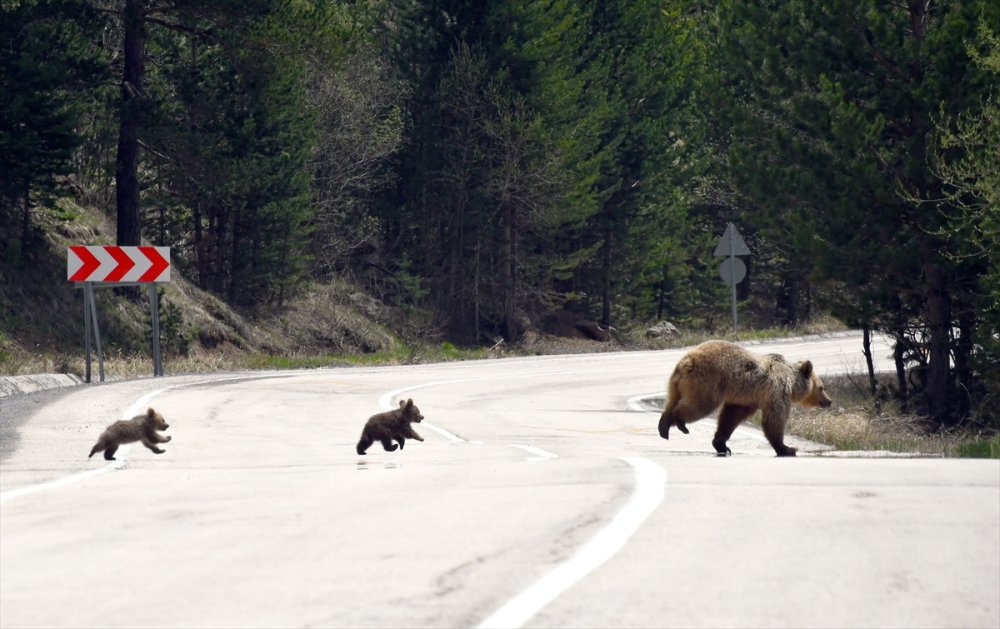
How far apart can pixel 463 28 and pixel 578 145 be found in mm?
5127

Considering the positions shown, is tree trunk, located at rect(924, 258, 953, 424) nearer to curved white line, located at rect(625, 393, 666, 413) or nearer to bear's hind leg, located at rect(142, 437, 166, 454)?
curved white line, located at rect(625, 393, 666, 413)

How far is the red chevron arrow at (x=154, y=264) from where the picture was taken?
24.0 meters

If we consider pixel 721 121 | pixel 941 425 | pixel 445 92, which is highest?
pixel 445 92

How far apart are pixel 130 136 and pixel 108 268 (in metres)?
8.65

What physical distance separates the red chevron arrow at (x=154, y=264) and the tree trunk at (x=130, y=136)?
750 centimetres

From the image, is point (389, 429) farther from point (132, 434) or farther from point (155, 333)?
point (155, 333)

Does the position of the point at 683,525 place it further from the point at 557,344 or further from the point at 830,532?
the point at 557,344

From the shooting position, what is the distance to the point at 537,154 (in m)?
43.2

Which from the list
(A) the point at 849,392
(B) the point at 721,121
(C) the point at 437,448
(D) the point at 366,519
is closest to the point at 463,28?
(B) the point at 721,121

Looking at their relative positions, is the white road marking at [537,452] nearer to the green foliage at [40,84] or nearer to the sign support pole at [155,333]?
the sign support pole at [155,333]

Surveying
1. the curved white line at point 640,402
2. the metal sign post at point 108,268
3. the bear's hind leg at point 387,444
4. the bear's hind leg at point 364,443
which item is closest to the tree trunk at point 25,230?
the metal sign post at point 108,268

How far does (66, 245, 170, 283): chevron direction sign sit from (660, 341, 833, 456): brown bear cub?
13.3 metres

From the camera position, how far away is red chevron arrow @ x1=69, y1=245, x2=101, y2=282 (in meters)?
23.0

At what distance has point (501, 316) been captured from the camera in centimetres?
4597
